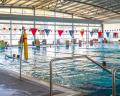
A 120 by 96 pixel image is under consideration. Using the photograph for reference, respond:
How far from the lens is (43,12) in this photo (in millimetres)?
35156

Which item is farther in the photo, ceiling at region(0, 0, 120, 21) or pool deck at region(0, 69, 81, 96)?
ceiling at region(0, 0, 120, 21)

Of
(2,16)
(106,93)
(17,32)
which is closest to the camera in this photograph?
(106,93)

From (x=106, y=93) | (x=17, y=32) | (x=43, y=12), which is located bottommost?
(x=106, y=93)

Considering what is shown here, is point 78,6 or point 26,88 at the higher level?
point 78,6

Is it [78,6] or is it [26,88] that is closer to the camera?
[26,88]

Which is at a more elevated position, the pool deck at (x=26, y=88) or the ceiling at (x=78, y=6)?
the ceiling at (x=78, y=6)

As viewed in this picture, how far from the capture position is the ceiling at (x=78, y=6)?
2930 cm

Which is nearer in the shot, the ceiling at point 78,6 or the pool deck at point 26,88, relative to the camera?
the pool deck at point 26,88

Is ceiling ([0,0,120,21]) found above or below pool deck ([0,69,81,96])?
above

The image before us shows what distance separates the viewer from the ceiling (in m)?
29.3

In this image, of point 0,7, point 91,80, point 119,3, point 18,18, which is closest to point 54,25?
point 0,7

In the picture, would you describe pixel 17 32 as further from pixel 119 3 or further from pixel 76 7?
pixel 119 3

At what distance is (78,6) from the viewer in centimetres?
3169

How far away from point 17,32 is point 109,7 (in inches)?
541
